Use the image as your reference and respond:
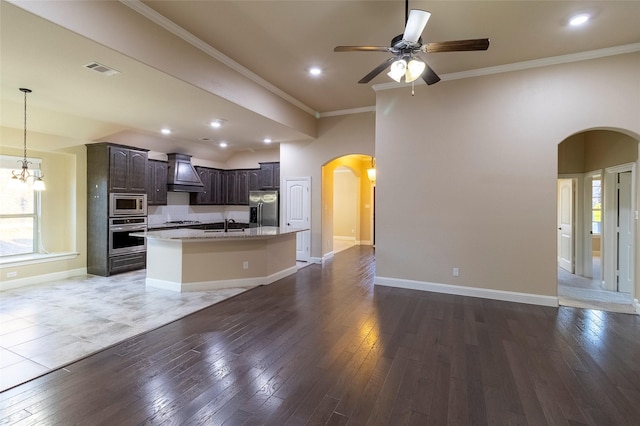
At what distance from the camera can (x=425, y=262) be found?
5.09 meters

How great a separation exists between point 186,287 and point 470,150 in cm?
497

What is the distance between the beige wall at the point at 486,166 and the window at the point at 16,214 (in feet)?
20.7

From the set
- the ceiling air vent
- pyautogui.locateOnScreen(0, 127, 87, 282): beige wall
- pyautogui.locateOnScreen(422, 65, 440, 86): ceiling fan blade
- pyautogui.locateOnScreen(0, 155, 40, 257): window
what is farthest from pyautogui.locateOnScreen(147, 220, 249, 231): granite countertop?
pyautogui.locateOnScreen(422, 65, 440, 86): ceiling fan blade

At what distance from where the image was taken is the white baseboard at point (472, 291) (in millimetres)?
4404

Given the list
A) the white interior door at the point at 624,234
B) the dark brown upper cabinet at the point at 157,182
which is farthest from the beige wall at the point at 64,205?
the white interior door at the point at 624,234

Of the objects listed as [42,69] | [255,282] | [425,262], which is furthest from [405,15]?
[255,282]

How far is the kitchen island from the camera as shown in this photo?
193 inches

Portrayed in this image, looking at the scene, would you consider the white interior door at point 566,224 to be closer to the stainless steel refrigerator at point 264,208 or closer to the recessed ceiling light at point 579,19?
the recessed ceiling light at point 579,19

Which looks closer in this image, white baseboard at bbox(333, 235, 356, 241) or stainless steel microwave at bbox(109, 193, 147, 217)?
stainless steel microwave at bbox(109, 193, 147, 217)

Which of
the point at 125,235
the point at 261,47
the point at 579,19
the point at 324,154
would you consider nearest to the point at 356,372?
the point at 261,47

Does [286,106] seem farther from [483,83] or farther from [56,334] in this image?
[56,334]

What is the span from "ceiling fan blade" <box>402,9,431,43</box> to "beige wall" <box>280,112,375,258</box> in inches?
152

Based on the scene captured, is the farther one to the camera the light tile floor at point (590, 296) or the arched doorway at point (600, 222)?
the arched doorway at point (600, 222)

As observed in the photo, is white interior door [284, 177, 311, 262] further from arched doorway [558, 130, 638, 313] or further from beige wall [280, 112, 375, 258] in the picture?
arched doorway [558, 130, 638, 313]
